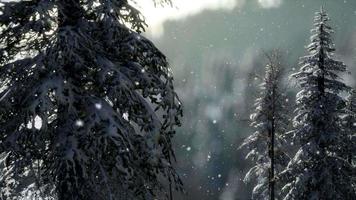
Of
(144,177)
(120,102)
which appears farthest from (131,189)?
(120,102)

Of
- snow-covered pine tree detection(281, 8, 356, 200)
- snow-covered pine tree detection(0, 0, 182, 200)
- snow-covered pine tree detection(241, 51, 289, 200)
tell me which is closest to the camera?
snow-covered pine tree detection(0, 0, 182, 200)

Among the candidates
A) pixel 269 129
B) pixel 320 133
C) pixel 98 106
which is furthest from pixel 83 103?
pixel 269 129

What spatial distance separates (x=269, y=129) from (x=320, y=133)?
27.8ft

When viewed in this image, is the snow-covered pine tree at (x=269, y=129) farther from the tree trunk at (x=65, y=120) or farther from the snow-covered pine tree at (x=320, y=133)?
the tree trunk at (x=65, y=120)

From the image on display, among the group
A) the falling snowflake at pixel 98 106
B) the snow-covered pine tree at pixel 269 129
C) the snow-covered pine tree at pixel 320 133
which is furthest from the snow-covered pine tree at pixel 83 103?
the snow-covered pine tree at pixel 269 129

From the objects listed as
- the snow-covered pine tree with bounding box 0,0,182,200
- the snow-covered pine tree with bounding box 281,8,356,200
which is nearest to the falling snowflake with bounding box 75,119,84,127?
the snow-covered pine tree with bounding box 0,0,182,200

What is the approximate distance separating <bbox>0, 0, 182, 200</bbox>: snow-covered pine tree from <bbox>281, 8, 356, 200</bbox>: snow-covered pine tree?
14.4 meters

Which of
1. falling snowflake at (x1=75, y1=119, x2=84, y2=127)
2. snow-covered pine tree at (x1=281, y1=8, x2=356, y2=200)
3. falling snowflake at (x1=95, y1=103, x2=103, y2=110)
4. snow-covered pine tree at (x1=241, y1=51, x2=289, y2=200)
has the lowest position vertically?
falling snowflake at (x1=75, y1=119, x2=84, y2=127)

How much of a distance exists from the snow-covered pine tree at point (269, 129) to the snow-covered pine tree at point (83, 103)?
51.7 feet

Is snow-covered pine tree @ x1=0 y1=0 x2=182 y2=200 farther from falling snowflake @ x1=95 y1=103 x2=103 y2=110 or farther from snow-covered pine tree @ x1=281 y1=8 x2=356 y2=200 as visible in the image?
snow-covered pine tree @ x1=281 y1=8 x2=356 y2=200

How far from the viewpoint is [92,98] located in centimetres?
795

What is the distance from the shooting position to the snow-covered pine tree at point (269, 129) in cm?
2436

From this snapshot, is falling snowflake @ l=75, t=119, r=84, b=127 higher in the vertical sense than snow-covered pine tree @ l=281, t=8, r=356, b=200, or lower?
lower

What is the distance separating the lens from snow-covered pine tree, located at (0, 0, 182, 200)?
24.4 ft
